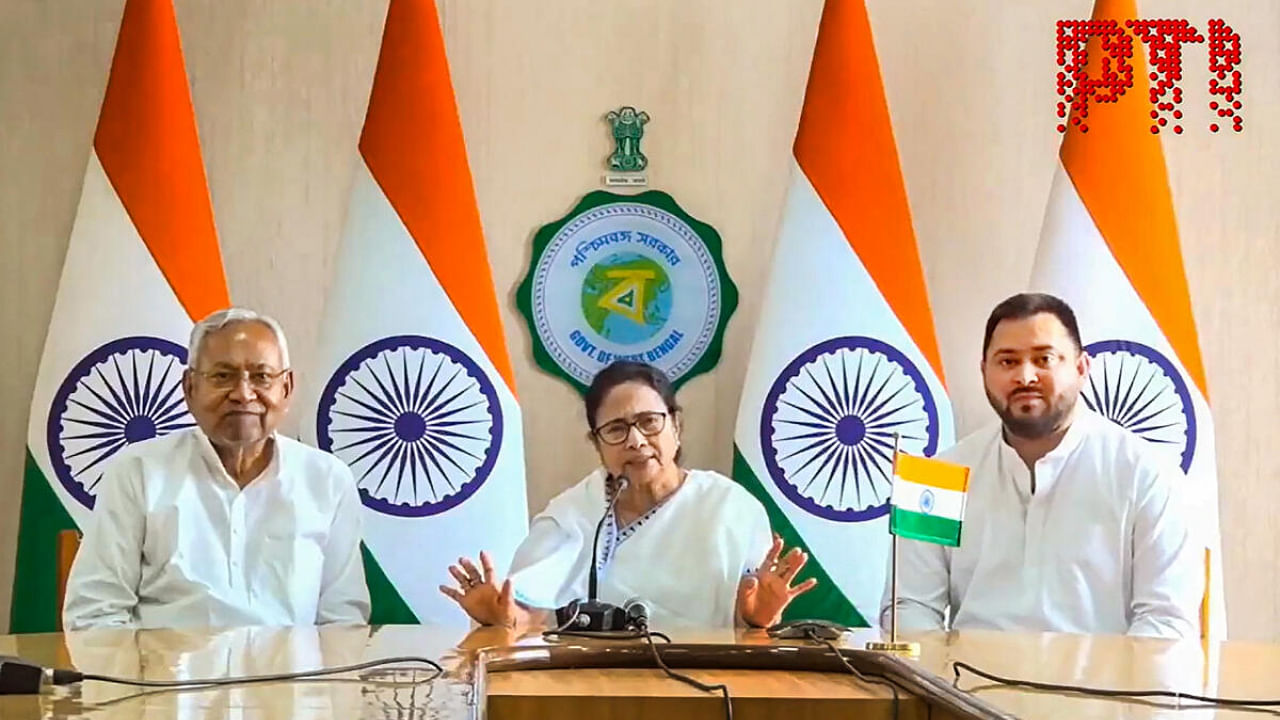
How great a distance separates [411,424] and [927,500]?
5.00 ft

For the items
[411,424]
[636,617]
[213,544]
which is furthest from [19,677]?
[411,424]

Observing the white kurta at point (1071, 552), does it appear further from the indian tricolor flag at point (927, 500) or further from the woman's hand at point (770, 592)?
the indian tricolor flag at point (927, 500)

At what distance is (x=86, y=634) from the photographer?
2578 millimetres

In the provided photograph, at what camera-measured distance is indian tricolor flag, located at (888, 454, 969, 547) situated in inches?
101

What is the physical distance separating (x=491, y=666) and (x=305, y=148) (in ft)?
7.42

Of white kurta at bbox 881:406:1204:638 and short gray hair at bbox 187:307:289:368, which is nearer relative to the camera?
white kurta at bbox 881:406:1204:638

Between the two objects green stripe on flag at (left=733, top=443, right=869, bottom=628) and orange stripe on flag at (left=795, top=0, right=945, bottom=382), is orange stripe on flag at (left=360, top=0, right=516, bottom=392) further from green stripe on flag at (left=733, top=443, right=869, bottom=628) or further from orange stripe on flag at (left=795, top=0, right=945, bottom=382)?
orange stripe on flag at (left=795, top=0, right=945, bottom=382)

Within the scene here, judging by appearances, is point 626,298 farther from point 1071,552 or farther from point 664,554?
point 1071,552

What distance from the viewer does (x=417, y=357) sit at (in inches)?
146

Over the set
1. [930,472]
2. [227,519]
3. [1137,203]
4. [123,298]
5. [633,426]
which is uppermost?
[1137,203]

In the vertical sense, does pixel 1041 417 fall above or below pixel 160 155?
below

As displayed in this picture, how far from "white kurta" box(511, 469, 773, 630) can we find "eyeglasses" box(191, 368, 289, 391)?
670mm

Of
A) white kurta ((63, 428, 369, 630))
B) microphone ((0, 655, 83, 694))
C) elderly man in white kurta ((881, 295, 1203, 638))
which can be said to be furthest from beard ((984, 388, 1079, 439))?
microphone ((0, 655, 83, 694))

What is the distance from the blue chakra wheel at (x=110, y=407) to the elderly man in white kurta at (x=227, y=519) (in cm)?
30
